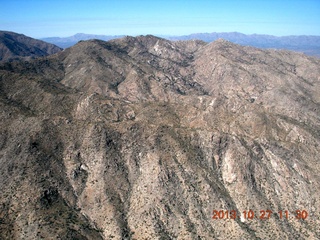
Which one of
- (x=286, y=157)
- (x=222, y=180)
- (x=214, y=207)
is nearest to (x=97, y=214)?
(x=214, y=207)

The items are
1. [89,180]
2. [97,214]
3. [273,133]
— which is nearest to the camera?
[97,214]

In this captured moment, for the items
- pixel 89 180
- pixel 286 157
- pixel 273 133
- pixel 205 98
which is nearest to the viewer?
pixel 89 180

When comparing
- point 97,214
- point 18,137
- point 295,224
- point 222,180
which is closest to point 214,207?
point 222,180

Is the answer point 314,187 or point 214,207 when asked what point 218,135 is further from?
point 314,187

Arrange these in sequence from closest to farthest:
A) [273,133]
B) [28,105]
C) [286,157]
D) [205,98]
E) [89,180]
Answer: [89,180] → [286,157] → [273,133] → [28,105] → [205,98]

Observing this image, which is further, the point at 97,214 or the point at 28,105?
the point at 28,105

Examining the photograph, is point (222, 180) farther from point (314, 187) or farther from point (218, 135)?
point (314, 187)

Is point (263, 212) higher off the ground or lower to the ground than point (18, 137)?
lower

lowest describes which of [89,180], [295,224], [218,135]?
[295,224]

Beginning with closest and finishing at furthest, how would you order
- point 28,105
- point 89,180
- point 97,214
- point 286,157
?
point 97,214 < point 89,180 < point 286,157 < point 28,105
